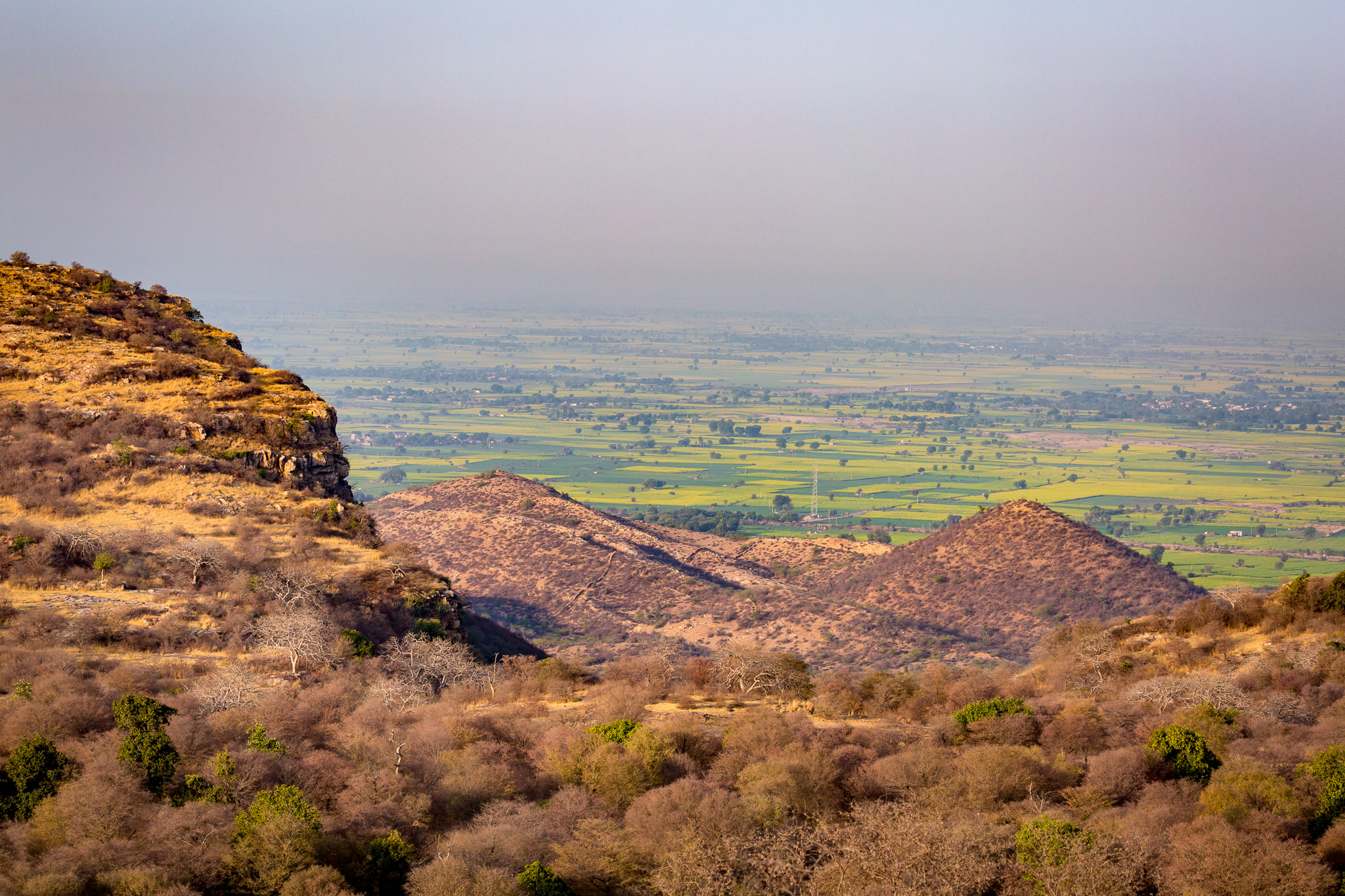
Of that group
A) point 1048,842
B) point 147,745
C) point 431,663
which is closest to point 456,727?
→ point 431,663

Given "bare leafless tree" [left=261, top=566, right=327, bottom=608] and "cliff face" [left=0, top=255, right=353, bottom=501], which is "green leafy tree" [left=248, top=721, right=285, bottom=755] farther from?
"cliff face" [left=0, top=255, right=353, bottom=501]

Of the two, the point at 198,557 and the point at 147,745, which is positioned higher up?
the point at 198,557

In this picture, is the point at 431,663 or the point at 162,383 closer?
the point at 431,663

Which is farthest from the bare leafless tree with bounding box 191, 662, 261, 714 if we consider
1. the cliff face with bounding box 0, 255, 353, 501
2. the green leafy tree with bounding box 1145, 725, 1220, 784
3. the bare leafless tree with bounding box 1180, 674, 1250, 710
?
the bare leafless tree with bounding box 1180, 674, 1250, 710

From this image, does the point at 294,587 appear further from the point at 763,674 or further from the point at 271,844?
the point at 271,844

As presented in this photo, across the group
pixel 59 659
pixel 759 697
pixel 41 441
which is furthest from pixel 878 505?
pixel 59 659

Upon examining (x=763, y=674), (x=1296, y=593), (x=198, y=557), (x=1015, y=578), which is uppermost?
(x=198, y=557)

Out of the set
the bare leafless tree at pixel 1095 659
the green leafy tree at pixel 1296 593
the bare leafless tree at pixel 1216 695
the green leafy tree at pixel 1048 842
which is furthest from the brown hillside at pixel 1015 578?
the green leafy tree at pixel 1048 842
